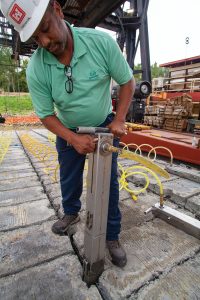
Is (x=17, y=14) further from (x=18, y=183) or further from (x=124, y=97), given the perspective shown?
(x=18, y=183)

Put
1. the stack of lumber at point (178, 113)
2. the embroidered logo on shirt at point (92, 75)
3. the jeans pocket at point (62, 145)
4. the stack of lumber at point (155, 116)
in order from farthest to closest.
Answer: the stack of lumber at point (155, 116), the stack of lumber at point (178, 113), the jeans pocket at point (62, 145), the embroidered logo on shirt at point (92, 75)

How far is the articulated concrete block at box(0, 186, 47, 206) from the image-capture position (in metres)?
2.48

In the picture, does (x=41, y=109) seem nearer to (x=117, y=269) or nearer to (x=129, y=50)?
(x=117, y=269)

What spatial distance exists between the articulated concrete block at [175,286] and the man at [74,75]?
0.81 feet

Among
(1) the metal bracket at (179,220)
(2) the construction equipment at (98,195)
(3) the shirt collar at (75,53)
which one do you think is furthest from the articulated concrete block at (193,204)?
(3) the shirt collar at (75,53)

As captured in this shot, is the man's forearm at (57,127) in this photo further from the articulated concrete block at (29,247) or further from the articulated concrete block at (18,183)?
the articulated concrete block at (18,183)

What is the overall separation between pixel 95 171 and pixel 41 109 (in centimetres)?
60

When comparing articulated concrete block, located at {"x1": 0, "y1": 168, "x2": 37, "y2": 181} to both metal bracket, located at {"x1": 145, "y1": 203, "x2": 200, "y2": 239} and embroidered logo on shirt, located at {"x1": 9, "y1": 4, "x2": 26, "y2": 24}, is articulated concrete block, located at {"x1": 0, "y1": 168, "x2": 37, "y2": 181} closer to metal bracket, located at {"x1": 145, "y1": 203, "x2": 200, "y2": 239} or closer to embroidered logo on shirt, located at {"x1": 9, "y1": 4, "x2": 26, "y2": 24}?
metal bracket, located at {"x1": 145, "y1": 203, "x2": 200, "y2": 239}

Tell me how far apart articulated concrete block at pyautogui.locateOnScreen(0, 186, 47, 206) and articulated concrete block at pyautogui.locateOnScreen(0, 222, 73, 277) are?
582mm

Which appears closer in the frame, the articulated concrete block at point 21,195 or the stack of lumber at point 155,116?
the articulated concrete block at point 21,195

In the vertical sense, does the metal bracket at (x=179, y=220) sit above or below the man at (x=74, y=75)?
below

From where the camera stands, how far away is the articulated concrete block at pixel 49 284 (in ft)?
4.32

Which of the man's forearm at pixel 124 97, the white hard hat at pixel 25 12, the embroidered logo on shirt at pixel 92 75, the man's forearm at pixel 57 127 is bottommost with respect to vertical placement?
the man's forearm at pixel 57 127

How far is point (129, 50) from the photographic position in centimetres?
635
